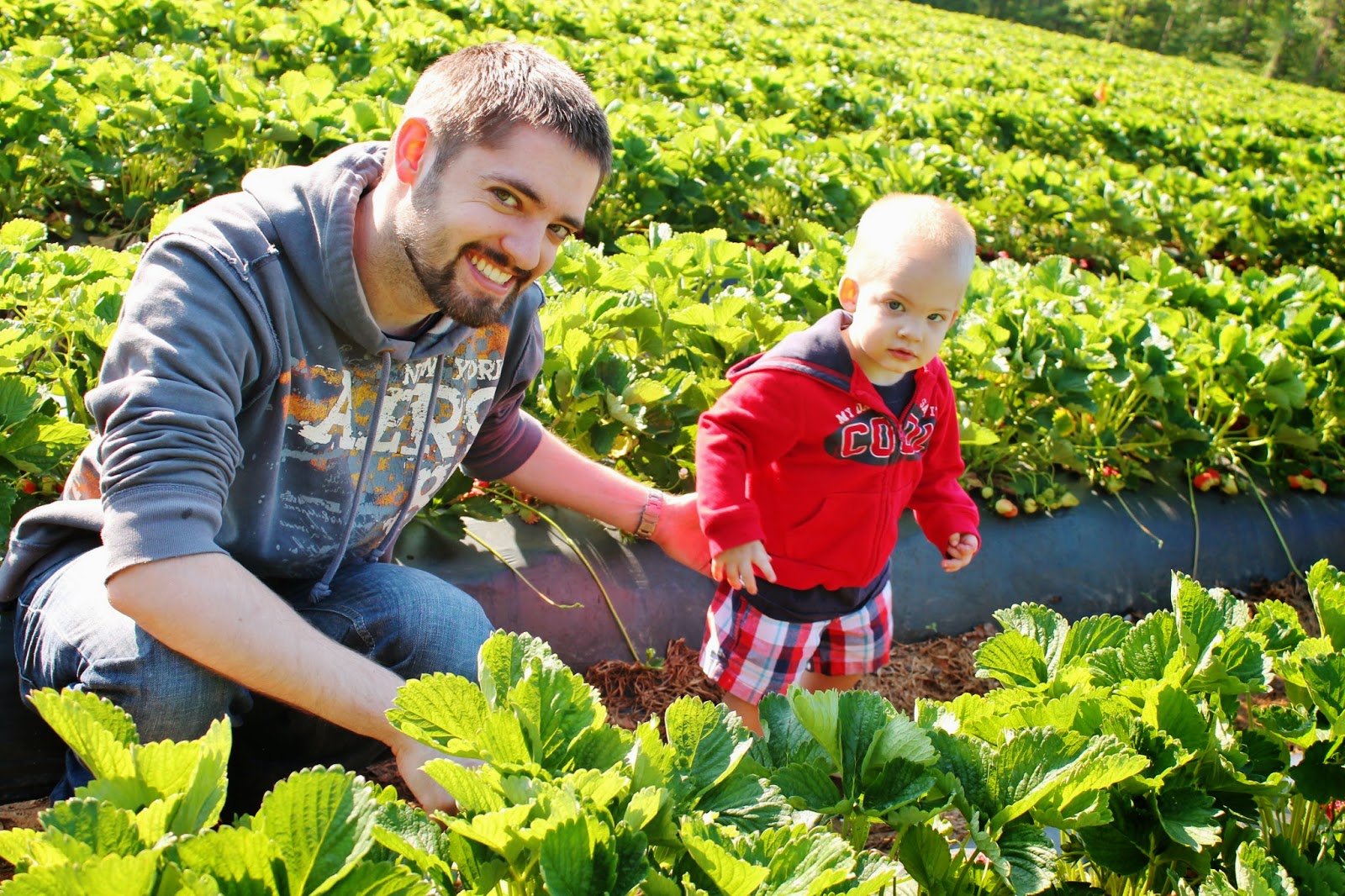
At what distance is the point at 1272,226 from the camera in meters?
7.80

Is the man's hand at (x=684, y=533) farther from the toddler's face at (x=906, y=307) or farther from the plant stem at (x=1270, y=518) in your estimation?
the plant stem at (x=1270, y=518)

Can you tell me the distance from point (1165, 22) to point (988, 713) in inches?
2482

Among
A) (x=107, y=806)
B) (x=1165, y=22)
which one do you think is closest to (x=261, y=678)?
(x=107, y=806)

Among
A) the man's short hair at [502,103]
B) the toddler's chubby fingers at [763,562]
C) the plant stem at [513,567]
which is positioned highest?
the man's short hair at [502,103]

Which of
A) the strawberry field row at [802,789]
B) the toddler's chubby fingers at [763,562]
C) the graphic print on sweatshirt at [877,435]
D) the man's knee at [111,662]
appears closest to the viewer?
the strawberry field row at [802,789]

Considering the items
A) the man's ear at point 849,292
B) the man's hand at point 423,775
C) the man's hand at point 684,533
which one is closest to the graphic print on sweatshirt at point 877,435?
the man's ear at point 849,292

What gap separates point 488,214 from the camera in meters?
1.95

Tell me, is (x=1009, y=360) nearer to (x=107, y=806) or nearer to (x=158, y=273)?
(x=158, y=273)

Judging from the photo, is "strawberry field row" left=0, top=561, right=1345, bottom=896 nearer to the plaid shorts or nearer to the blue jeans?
the blue jeans

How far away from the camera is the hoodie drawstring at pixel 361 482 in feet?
6.90

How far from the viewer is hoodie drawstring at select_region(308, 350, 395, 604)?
6.90 feet

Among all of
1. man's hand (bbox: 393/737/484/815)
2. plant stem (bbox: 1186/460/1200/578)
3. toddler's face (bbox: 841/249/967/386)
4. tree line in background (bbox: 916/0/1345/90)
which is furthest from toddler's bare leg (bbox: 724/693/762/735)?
tree line in background (bbox: 916/0/1345/90)

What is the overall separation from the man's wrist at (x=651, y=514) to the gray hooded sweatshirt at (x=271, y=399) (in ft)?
1.43

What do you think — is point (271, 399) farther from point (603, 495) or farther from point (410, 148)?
point (603, 495)
